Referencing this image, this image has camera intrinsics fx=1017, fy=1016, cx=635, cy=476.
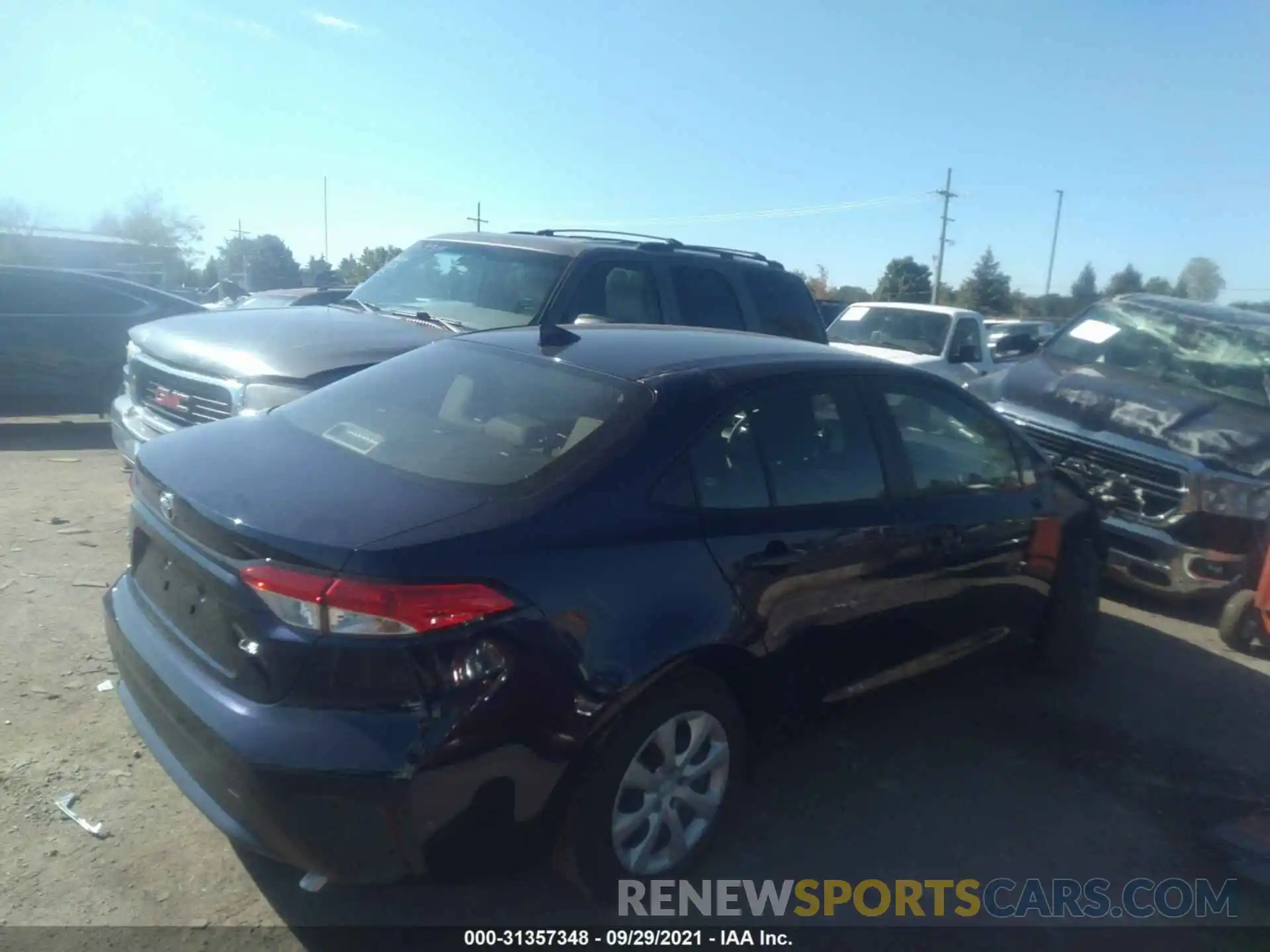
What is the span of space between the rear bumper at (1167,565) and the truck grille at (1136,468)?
0.16 meters

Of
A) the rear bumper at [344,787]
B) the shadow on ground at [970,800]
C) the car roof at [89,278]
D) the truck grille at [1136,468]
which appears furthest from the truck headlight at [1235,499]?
the car roof at [89,278]

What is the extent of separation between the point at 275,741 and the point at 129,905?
94 cm

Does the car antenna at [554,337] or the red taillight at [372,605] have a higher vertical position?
the car antenna at [554,337]

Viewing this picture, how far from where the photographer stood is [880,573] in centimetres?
381

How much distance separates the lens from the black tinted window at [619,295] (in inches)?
263

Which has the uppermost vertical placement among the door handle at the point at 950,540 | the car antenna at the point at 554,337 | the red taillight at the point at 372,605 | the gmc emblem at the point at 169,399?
the car antenna at the point at 554,337

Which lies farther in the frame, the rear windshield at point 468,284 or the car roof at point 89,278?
the car roof at point 89,278

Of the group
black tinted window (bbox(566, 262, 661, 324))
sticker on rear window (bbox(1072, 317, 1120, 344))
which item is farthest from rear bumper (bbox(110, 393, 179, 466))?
sticker on rear window (bbox(1072, 317, 1120, 344))

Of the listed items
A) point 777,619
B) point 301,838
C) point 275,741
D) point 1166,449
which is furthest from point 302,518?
point 1166,449

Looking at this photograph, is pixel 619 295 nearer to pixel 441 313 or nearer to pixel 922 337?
pixel 441 313

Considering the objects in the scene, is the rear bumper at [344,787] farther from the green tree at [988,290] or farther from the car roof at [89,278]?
the green tree at [988,290]

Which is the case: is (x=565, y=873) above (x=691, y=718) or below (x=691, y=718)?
below

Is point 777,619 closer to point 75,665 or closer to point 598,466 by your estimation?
point 598,466

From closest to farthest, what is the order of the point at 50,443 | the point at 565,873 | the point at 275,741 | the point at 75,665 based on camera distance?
the point at 275,741, the point at 565,873, the point at 75,665, the point at 50,443
